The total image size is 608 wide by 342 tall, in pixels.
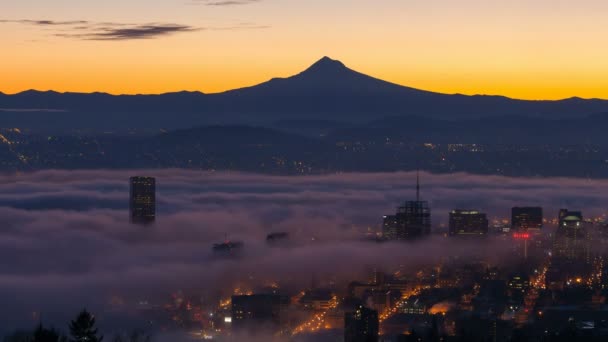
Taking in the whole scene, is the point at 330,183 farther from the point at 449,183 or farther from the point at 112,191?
the point at 112,191

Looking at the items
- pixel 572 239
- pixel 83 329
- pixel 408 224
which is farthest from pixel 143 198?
pixel 83 329

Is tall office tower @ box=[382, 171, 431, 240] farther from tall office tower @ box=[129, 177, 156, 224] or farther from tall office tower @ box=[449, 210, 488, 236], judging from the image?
tall office tower @ box=[129, 177, 156, 224]

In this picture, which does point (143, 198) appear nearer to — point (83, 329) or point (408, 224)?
point (408, 224)

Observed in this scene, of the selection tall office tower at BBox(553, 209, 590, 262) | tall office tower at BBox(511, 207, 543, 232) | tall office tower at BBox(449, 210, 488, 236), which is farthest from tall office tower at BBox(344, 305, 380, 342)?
tall office tower at BBox(511, 207, 543, 232)

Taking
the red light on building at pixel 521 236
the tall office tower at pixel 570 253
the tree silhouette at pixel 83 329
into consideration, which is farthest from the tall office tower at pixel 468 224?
the tree silhouette at pixel 83 329

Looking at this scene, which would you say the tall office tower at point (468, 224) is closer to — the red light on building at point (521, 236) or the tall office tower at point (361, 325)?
the red light on building at point (521, 236)

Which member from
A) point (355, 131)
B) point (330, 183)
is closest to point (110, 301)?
point (330, 183)
